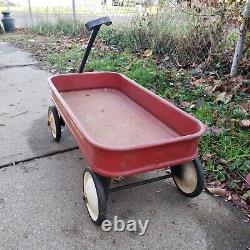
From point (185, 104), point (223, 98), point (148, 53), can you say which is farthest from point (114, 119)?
point (148, 53)

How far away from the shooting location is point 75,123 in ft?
6.98

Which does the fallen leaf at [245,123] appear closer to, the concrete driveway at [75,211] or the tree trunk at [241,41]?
the concrete driveway at [75,211]

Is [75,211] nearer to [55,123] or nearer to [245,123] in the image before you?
[55,123]

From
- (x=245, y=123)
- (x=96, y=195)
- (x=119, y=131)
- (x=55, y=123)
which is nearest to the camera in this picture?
(x=96, y=195)

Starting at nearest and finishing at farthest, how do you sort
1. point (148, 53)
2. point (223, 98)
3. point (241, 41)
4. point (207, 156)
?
point (207, 156) < point (223, 98) < point (241, 41) < point (148, 53)

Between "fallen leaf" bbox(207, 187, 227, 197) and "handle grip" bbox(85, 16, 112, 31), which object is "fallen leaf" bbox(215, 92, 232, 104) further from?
"handle grip" bbox(85, 16, 112, 31)

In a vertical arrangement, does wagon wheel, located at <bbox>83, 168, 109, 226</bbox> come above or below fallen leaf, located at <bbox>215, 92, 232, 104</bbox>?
above

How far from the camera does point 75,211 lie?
225 centimetres

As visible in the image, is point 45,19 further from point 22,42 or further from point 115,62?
point 115,62

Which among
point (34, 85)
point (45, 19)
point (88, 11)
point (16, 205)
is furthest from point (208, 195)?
point (45, 19)

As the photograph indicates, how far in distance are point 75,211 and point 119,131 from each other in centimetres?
75

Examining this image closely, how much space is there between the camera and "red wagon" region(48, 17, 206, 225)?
1896 mm

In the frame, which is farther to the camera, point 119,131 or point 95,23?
point 95,23

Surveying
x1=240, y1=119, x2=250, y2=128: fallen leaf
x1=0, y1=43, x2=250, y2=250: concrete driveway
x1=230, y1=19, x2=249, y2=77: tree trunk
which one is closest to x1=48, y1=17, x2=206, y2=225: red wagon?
x1=0, y1=43, x2=250, y2=250: concrete driveway
